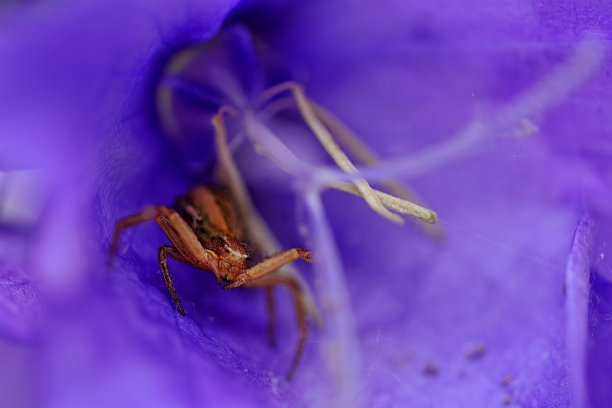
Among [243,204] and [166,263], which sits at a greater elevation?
[243,204]

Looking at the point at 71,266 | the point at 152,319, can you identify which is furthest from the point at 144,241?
the point at 71,266

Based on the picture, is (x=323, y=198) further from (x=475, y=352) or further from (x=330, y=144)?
(x=475, y=352)

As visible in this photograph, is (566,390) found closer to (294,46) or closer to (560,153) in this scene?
(560,153)

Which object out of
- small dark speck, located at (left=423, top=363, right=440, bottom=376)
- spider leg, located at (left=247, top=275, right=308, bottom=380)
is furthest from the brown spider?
small dark speck, located at (left=423, top=363, right=440, bottom=376)

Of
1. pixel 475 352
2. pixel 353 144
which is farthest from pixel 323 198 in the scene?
pixel 475 352

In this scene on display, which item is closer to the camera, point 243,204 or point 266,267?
point 266,267

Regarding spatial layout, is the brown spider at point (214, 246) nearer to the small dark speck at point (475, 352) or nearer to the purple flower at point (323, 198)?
the purple flower at point (323, 198)
